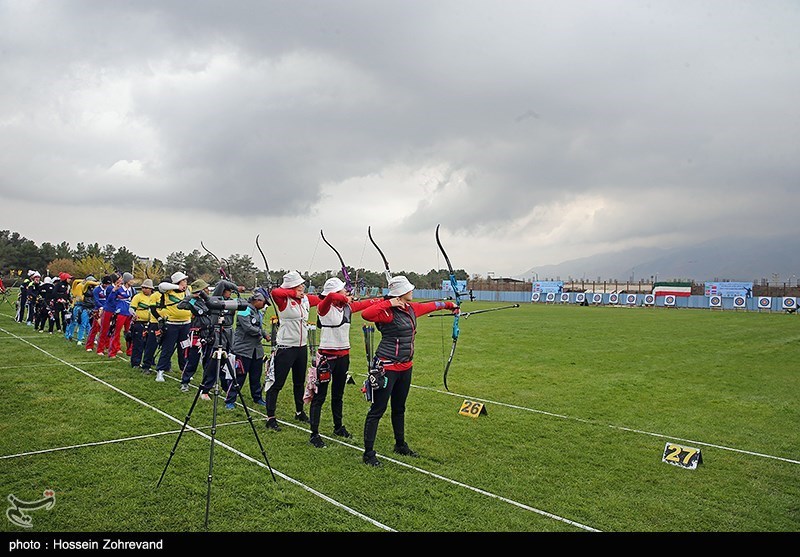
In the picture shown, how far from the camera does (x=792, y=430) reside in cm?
767

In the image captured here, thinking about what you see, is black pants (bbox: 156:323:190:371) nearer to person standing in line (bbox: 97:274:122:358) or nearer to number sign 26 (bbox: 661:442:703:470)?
person standing in line (bbox: 97:274:122:358)

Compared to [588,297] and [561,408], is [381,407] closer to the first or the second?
[561,408]

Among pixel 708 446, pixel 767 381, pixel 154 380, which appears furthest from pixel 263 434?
pixel 767 381

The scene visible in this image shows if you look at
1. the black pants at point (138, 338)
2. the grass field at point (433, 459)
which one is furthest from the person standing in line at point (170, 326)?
the black pants at point (138, 338)

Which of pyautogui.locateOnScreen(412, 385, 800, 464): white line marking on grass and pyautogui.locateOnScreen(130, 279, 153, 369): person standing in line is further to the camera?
pyautogui.locateOnScreen(130, 279, 153, 369): person standing in line

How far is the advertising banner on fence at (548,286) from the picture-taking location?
71.3 meters

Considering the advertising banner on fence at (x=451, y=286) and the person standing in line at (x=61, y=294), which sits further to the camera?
the person standing in line at (x=61, y=294)

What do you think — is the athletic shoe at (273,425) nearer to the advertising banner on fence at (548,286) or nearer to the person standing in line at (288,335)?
the person standing in line at (288,335)

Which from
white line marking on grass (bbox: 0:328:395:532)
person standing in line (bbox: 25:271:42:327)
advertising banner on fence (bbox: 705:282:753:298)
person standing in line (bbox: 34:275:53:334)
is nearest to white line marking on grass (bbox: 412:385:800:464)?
white line marking on grass (bbox: 0:328:395:532)

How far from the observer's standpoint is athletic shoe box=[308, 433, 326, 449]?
625cm

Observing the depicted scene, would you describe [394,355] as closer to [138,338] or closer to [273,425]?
[273,425]

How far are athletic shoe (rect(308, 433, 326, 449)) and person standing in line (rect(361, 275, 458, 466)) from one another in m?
0.71

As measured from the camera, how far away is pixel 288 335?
705 centimetres
